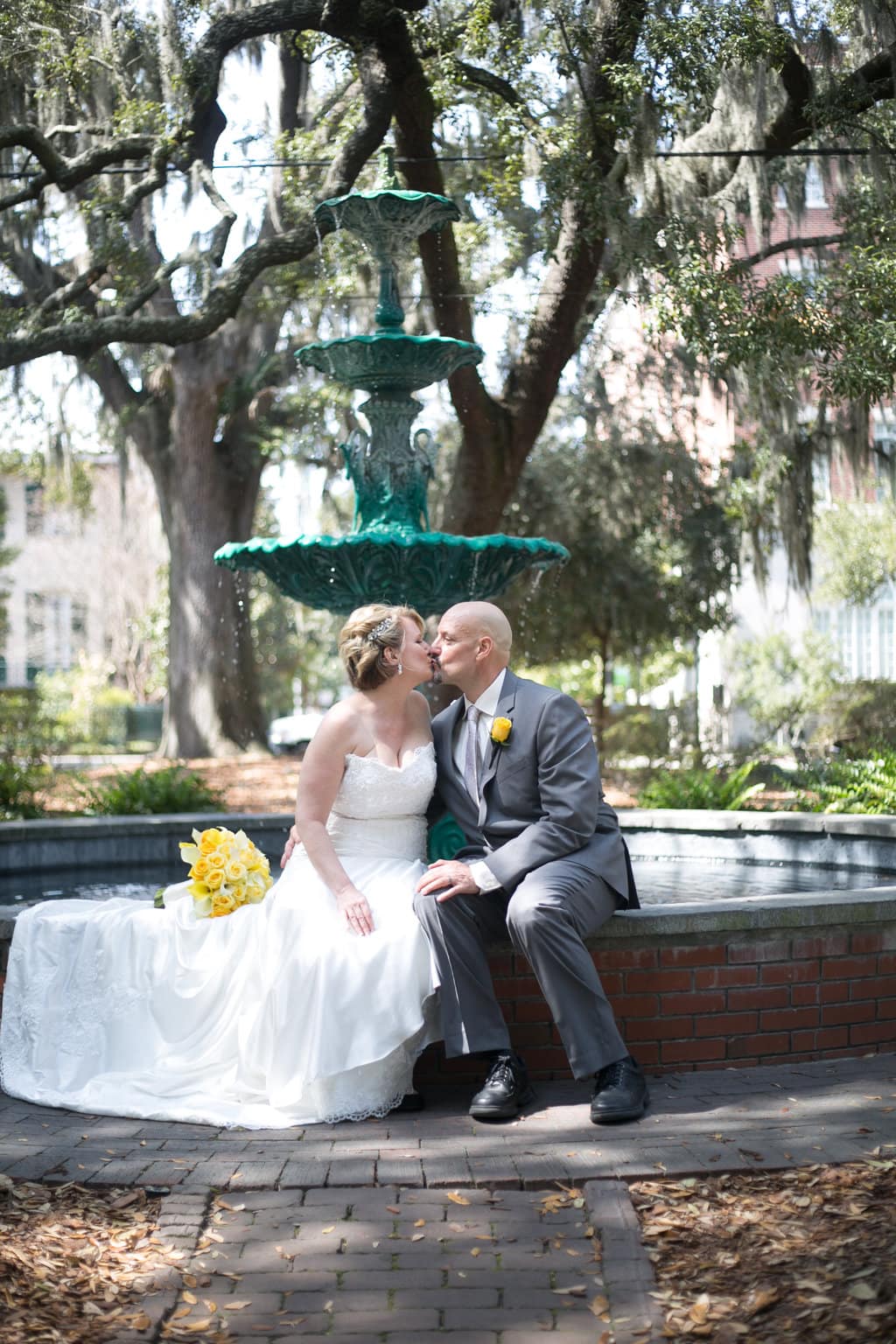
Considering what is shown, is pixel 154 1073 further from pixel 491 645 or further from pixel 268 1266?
pixel 491 645

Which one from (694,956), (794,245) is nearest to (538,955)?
(694,956)

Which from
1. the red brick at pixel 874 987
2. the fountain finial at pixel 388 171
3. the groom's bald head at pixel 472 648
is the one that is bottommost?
the red brick at pixel 874 987

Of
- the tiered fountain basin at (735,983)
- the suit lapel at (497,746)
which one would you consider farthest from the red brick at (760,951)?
the suit lapel at (497,746)

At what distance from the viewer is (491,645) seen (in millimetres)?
4980

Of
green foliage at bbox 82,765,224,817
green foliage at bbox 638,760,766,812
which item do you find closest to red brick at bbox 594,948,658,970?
green foliage at bbox 638,760,766,812

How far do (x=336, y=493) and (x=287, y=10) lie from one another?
50.5 feet

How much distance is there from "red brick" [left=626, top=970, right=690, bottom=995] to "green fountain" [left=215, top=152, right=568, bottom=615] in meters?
2.84

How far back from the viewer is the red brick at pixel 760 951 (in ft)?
16.3

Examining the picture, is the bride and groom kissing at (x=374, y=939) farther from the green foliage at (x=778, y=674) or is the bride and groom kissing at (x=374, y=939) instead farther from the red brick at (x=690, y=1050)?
the green foliage at (x=778, y=674)

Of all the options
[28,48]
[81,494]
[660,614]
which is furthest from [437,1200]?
[81,494]

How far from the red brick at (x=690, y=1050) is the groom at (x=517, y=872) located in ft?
1.53

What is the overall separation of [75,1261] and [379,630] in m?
2.38

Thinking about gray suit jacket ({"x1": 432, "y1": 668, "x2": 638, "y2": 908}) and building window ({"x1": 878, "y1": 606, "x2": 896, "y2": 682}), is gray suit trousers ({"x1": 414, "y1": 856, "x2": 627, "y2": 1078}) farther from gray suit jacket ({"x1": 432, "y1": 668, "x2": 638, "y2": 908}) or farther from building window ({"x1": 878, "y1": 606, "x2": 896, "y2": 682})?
building window ({"x1": 878, "y1": 606, "x2": 896, "y2": 682})

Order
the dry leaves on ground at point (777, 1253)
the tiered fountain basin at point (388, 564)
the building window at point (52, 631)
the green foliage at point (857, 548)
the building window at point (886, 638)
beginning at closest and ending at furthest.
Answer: the dry leaves on ground at point (777, 1253) → the tiered fountain basin at point (388, 564) → the green foliage at point (857, 548) → the building window at point (886, 638) → the building window at point (52, 631)
